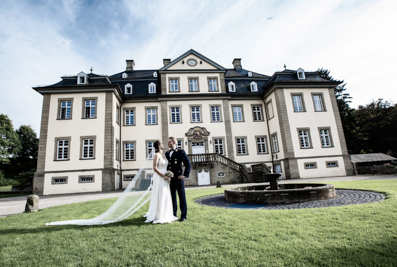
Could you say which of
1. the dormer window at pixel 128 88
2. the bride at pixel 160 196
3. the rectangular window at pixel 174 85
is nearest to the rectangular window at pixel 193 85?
the rectangular window at pixel 174 85

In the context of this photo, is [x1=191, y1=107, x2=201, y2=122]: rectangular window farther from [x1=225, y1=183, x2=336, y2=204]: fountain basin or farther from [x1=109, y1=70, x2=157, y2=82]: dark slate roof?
[x1=225, y1=183, x2=336, y2=204]: fountain basin

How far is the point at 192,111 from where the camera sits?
24391 mm

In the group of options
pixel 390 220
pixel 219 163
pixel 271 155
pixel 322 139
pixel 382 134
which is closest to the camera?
pixel 390 220

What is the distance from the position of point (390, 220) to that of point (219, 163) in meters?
17.4

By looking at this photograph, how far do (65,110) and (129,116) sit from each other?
5.91 m

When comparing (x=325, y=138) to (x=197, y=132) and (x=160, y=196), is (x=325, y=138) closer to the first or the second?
(x=197, y=132)

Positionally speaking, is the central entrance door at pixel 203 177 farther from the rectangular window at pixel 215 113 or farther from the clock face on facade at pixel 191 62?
the clock face on facade at pixel 191 62

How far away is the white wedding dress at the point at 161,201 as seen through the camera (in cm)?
530

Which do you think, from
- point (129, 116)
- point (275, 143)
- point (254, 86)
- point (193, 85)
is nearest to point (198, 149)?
point (193, 85)

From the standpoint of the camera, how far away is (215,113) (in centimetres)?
2470

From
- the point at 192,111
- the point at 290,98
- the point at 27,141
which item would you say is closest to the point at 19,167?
the point at 27,141

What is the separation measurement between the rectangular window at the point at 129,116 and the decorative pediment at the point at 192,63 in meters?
6.32

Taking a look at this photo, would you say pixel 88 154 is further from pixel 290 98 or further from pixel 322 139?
pixel 322 139

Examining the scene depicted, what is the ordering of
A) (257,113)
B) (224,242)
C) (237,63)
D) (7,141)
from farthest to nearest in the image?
1. (7,141)
2. (237,63)
3. (257,113)
4. (224,242)
